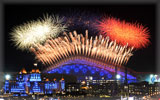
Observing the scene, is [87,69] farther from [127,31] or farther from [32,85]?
[127,31]

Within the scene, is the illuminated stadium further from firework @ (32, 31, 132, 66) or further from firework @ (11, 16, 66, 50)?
firework @ (11, 16, 66, 50)

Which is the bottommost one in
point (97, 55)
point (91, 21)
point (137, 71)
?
point (137, 71)

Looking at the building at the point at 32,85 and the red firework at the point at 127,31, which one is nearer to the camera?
the red firework at the point at 127,31

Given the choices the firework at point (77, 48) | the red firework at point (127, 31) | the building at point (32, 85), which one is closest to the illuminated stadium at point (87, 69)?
the building at point (32, 85)

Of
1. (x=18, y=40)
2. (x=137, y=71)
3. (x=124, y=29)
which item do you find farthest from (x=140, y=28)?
(x=18, y=40)

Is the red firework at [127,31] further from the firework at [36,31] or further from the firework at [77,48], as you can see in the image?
the firework at [36,31]

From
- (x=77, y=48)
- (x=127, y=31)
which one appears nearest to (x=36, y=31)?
(x=127, y=31)

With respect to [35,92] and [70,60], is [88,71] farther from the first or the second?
[35,92]

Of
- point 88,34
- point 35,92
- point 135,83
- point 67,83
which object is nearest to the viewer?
point 88,34
